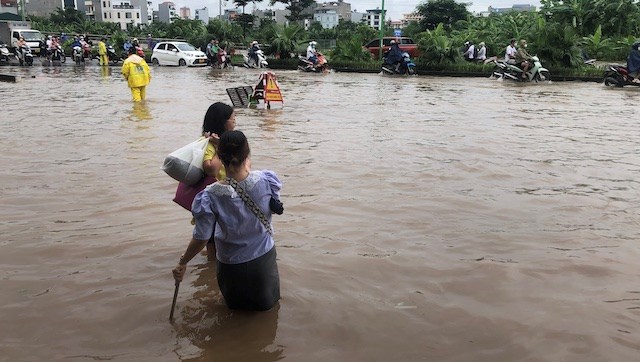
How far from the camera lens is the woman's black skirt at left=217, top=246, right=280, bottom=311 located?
3334 millimetres

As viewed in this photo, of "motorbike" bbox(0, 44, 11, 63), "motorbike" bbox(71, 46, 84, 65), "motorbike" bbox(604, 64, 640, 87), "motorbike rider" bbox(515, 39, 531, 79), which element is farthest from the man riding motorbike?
"motorbike" bbox(0, 44, 11, 63)

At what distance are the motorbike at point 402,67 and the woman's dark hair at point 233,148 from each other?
21753 mm

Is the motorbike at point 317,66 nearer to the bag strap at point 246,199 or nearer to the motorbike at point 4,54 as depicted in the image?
the motorbike at point 4,54

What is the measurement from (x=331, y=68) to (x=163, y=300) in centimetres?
2578

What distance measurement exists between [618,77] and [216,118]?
17965 millimetres

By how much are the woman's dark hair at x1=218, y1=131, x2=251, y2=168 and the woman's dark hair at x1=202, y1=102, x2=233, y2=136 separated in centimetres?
79

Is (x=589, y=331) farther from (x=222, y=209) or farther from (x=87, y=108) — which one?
(x=87, y=108)

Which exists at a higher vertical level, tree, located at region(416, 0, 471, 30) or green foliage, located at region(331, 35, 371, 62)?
tree, located at region(416, 0, 471, 30)

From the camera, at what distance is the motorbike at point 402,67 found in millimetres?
24016

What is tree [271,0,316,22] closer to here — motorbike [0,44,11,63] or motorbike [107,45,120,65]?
motorbike [107,45,120,65]

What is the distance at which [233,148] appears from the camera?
122 inches

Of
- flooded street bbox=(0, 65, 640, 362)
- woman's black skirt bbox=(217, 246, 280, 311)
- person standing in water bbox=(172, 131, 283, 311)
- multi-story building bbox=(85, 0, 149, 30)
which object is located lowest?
flooded street bbox=(0, 65, 640, 362)

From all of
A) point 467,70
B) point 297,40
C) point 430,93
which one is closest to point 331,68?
point 297,40

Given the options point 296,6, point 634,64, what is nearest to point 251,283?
point 634,64
